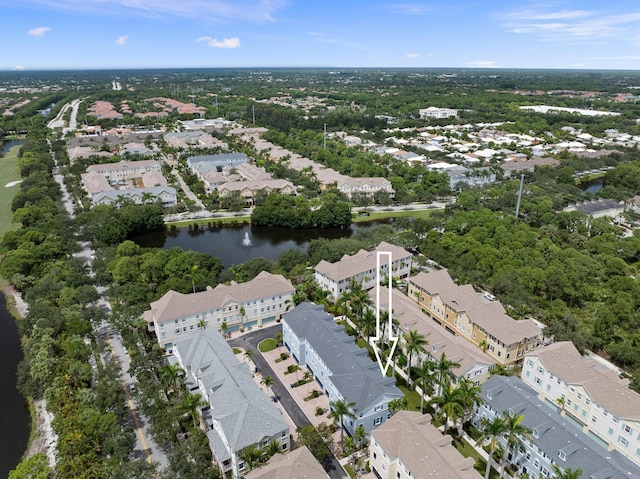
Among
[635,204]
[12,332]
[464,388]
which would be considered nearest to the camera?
[464,388]

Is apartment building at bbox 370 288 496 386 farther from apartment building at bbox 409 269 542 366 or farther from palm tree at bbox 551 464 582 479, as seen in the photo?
palm tree at bbox 551 464 582 479

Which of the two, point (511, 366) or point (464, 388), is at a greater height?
point (464, 388)

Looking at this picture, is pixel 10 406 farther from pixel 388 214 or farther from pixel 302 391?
pixel 388 214

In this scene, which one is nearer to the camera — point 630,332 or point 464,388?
point 464,388

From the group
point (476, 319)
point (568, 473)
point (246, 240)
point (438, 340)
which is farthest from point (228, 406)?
point (246, 240)

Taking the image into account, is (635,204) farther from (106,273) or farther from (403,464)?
(106,273)

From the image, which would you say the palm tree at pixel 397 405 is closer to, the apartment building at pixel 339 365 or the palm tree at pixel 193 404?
→ the apartment building at pixel 339 365

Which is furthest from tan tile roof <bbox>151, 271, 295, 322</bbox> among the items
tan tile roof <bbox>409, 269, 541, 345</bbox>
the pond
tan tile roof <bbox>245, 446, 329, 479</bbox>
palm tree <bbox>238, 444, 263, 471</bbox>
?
tan tile roof <bbox>245, 446, 329, 479</bbox>

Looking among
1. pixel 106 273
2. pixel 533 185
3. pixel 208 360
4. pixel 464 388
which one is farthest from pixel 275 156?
pixel 464 388
